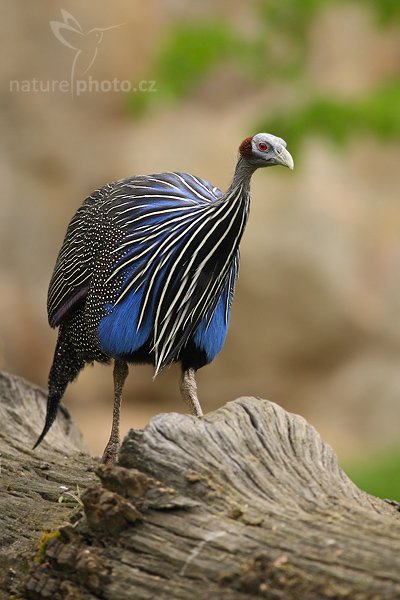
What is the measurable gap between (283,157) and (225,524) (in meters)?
1.19

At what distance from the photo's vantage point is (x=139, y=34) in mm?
10656

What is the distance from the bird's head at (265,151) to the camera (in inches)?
127

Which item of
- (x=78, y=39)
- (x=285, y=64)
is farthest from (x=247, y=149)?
(x=78, y=39)

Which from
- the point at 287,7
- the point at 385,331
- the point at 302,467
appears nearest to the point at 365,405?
the point at 385,331

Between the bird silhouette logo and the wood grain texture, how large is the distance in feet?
24.1

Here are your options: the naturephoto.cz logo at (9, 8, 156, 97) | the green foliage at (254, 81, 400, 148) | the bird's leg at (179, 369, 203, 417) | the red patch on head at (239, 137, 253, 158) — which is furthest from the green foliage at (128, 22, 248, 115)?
the red patch on head at (239, 137, 253, 158)

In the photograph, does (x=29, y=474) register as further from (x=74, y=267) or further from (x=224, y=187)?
(x=224, y=187)

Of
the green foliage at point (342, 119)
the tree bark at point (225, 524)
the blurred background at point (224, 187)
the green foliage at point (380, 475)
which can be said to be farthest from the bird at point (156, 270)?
the blurred background at point (224, 187)

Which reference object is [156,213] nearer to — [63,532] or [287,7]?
[63,532]

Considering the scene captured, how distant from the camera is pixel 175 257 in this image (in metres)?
3.39

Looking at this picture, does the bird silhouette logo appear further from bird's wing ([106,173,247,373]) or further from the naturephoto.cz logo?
bird's wing ([106,173,247,373])

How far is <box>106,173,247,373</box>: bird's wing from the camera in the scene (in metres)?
3.32

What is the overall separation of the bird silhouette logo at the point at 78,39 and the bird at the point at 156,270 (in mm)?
6104

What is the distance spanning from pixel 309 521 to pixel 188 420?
0.44 m
